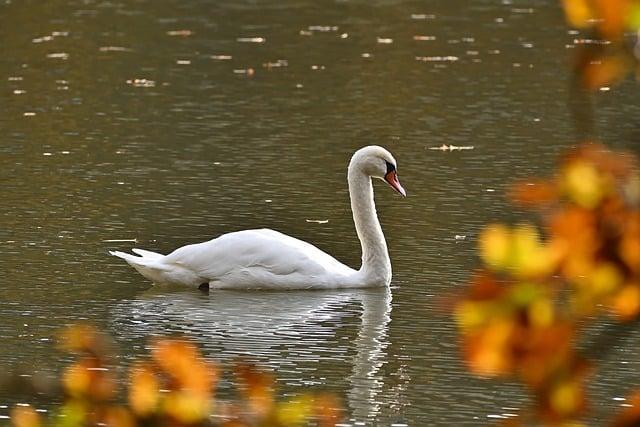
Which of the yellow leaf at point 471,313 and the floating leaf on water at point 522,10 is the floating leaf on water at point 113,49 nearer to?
the floating leaf on water at point 522,10

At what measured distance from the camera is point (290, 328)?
880 cm

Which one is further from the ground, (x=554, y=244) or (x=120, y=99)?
(x=554, y=244)

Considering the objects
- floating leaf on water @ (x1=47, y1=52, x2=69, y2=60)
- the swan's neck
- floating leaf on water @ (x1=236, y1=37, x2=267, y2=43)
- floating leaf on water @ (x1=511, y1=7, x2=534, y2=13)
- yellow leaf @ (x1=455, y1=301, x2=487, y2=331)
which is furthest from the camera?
floating leaf on water @ (x1=511, y1=7, x2=534, y2=13)

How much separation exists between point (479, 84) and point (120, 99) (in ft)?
12.9

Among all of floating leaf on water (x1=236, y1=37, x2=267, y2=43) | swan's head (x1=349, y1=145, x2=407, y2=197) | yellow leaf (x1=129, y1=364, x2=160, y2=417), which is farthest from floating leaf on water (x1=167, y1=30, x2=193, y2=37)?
yellow leaf (x1=129, y1=364, x2=160, y2=417)

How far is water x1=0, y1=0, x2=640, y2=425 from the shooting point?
827 centimetres

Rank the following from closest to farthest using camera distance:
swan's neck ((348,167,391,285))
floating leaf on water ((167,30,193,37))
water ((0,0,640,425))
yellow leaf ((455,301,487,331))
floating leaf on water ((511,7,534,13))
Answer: yellow leaf ((455,301,487,331)) → water ((0,0,640,425)) → swan's neck ((348,167,391,285)) → floating leaf on water ((167,30,193,37)) → floating leaf on water ((511,7,534,13))

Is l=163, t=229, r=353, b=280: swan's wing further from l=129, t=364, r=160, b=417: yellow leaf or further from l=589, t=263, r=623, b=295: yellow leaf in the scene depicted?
l=589, t=263, r=623, b=295: yellow leaf

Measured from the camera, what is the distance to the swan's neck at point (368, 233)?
9.85m

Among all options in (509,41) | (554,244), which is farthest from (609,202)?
(509,41)

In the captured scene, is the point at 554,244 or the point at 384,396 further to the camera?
the point at 384,396

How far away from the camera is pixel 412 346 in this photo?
842 centimetres

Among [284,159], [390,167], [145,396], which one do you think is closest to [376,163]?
[390,167]

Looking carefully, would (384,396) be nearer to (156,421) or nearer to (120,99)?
(156,421)
